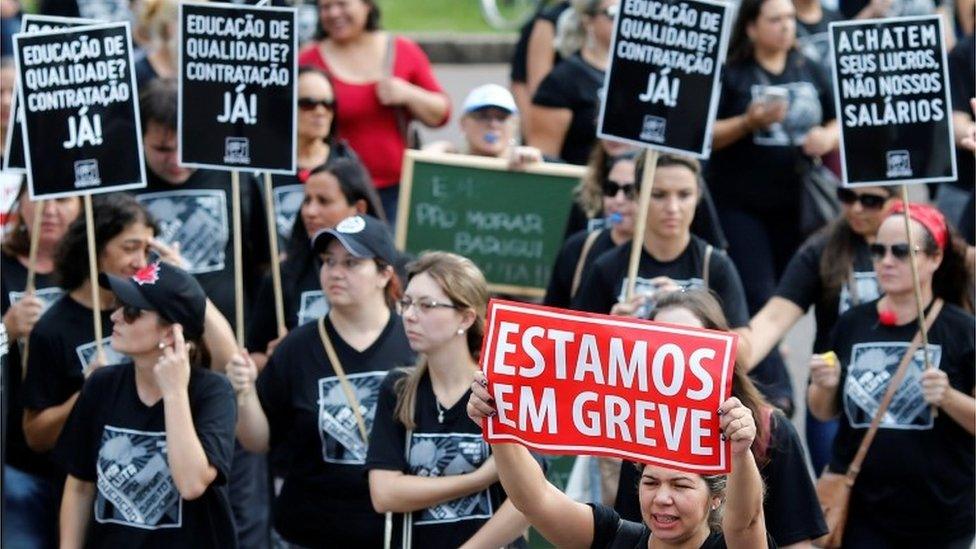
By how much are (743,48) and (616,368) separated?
17.4 feet

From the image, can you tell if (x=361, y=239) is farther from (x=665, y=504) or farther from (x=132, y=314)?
(x=665, y=504)

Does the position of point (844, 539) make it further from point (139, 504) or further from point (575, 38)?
point (575, 38)

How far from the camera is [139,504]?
667cm

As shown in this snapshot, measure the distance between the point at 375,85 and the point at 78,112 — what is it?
2565 millimetres

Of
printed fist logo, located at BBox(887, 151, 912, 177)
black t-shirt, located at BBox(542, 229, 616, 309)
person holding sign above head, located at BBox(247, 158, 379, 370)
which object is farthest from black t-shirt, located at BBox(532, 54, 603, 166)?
printed fist logo, located at BBox(887, 151, 912, 177)

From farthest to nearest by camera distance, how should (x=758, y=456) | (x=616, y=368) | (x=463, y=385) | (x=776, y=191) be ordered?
(x=776, y=191) → (x=463, y=385) → (x=758, y=456) → (x=616, y=368)

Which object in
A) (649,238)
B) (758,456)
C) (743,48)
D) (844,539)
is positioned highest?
(743,48)

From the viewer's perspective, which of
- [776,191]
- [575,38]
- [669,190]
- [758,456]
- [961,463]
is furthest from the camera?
[575,38]

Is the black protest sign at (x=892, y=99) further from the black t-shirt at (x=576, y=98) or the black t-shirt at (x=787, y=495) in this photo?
the black t-shirt at (x=576, y=98)

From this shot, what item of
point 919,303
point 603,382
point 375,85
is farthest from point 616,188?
point 603,382

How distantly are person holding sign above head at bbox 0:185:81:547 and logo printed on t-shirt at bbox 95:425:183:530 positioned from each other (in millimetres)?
539

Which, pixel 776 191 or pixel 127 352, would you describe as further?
pixel 776 191

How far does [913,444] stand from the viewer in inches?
285

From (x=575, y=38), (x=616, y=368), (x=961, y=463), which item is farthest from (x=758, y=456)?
(x=575, y=38)
